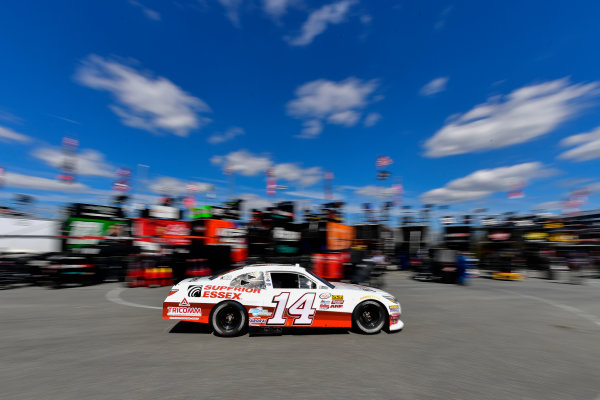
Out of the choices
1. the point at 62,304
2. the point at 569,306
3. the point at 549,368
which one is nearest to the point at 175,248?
the point at 62,304

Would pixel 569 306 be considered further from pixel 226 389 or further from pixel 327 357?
pixel 226 389

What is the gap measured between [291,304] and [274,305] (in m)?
0.32

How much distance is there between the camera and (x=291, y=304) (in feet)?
18.7

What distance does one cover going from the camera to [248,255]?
14273 millimetres

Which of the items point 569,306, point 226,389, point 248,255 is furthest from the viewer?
point 248,255

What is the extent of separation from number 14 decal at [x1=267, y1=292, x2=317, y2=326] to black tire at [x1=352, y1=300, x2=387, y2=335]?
83cm

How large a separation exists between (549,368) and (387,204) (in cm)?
2434

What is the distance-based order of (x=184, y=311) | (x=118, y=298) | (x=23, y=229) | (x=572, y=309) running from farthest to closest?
(x=23, y=229) < (x=118, y=298) < (x=572, y=309) < (x=184, y=311)

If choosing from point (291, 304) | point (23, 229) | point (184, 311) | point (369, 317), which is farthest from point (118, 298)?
point (23, 229)

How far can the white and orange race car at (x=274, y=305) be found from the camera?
564 cm

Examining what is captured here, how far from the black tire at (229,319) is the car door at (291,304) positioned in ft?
1.52

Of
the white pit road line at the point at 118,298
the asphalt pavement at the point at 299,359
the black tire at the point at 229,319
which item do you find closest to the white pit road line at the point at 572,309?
the asphalt pavement at the point at 299,359

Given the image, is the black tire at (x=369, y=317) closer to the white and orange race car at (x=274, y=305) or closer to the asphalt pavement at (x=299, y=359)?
the white and orange race car at (x=274, y=305)

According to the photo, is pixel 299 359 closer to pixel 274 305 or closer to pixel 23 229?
pixel 274 305
